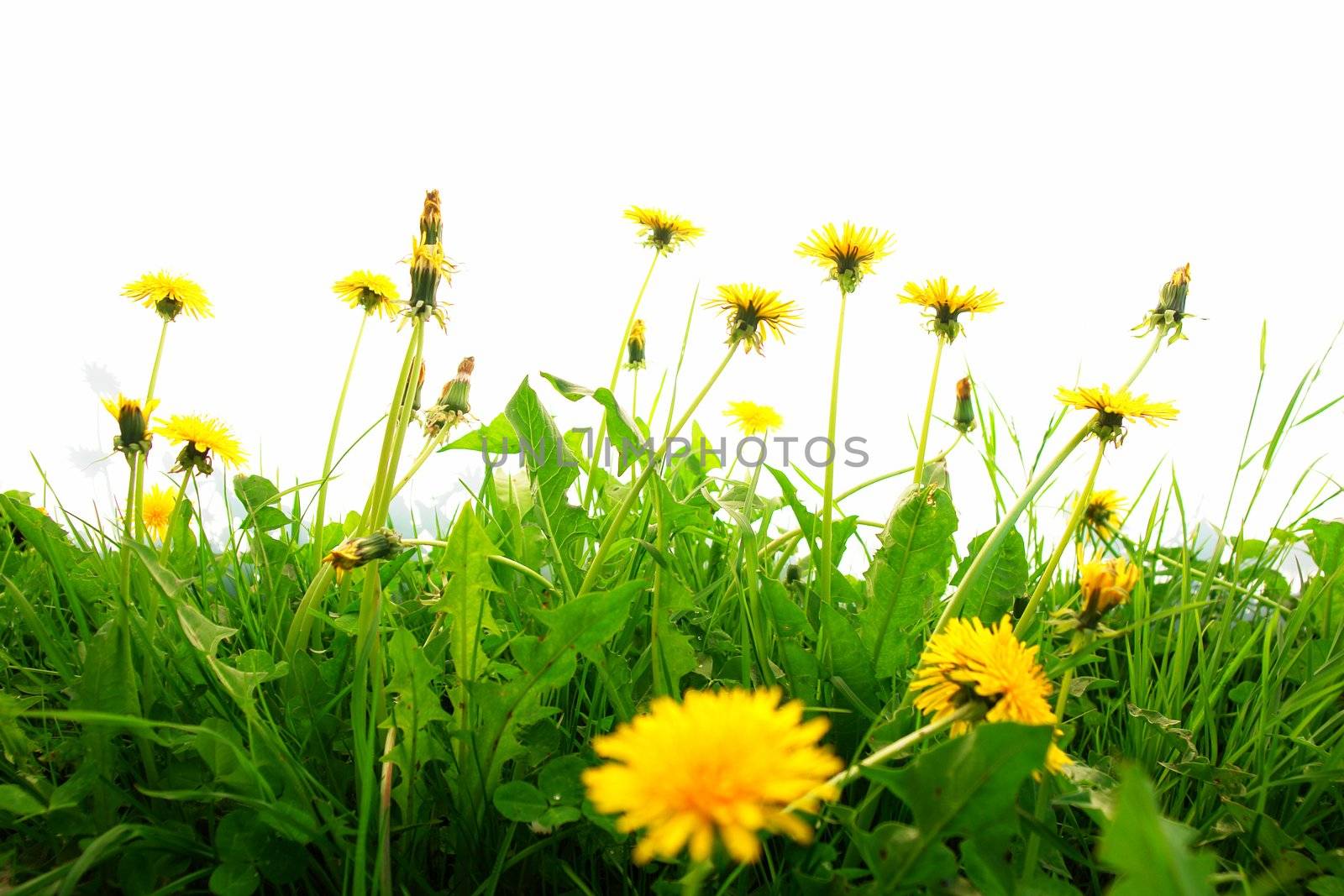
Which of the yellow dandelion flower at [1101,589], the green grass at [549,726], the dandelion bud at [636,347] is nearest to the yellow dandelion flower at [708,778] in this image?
the green grass at [549,726]

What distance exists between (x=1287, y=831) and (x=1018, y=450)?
581 mm

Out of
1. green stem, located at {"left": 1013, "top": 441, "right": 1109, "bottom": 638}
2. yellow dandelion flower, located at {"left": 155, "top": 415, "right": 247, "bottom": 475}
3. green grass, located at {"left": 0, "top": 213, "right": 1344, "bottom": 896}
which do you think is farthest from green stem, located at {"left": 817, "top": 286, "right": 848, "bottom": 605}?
yellow dandelion flower, located at {"left": 155, "top": 415, "right": 247, "bottom": 475}

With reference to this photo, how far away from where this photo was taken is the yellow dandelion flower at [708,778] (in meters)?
0.34

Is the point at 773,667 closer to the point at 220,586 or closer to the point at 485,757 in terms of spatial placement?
the point at 485,757

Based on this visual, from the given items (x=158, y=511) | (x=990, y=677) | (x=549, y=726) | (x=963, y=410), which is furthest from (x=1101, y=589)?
(x=158, y=511)

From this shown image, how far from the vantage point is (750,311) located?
0.91 m

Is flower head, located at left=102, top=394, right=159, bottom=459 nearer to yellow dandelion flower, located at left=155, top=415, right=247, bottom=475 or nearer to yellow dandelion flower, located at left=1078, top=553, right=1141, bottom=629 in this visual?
yellow dandelion flower, located at left=155, top=415, right=247, bottom=475

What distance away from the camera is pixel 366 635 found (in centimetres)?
70

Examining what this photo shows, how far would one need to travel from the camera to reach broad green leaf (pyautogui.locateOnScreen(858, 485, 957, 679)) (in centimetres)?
84

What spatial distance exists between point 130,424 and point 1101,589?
917 millimetres

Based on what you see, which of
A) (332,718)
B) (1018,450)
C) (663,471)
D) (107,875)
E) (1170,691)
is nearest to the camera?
(107,875)

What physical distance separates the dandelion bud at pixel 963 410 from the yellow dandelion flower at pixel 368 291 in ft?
2.58

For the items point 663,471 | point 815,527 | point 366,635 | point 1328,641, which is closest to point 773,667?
point 815,527

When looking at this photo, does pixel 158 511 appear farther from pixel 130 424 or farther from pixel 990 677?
pixel 990 677
